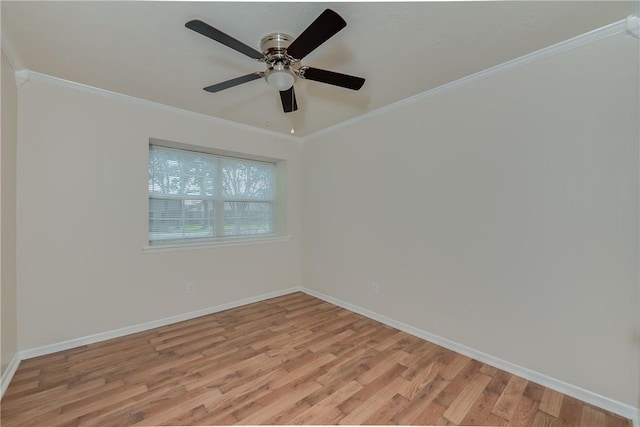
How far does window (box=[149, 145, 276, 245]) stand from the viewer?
10.4 feet

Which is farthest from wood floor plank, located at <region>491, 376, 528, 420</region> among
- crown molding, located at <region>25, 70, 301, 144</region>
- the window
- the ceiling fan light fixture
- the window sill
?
crown molding, located at <region>25, 70, 301, 144</region>

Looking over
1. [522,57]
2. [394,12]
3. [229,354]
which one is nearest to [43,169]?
[229,354]

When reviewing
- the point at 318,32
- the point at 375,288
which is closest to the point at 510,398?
the point at 375,288

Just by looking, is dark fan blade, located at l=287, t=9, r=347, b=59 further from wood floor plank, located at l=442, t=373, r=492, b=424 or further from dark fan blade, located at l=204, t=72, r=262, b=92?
wood floor plank, located at l=442, t=373, r=492, b=424

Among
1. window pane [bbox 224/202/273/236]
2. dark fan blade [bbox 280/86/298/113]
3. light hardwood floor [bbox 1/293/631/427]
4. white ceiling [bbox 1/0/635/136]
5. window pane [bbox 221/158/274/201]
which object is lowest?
light hardwood floor [bbox 1/293/631/427]

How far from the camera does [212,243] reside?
3.37m

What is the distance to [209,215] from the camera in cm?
358

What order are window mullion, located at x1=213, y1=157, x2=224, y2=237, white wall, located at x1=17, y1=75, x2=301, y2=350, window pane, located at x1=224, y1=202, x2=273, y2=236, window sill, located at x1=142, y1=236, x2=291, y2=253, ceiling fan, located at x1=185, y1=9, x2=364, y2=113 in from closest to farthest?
ceiling fan, located at x1=185, y1=9, x2=364, y2=113 < white wall, located at x1=17, y1=75, x2=301, y2=350 < window sill, located at x1=142, y1=236, x2=291, y2=253 < window mullion, located at x1=213, y1=157, x2=224, y2=237 < window pane, located at x1=224, y1=202, x2=273, y2=236

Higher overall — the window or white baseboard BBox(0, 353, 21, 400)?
the window

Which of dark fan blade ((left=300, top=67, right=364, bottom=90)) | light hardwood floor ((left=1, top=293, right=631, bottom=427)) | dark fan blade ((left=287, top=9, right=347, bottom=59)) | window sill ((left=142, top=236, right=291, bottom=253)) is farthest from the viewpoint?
window sill ((left=142, top=236, right=291, bottom=253))

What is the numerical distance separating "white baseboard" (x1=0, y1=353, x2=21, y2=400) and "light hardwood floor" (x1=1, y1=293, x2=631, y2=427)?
0.04 metres

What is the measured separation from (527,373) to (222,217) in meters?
3.53

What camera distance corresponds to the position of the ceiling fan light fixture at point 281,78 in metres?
1.80

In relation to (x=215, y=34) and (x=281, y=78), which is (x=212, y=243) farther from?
(x=215, y=34)
